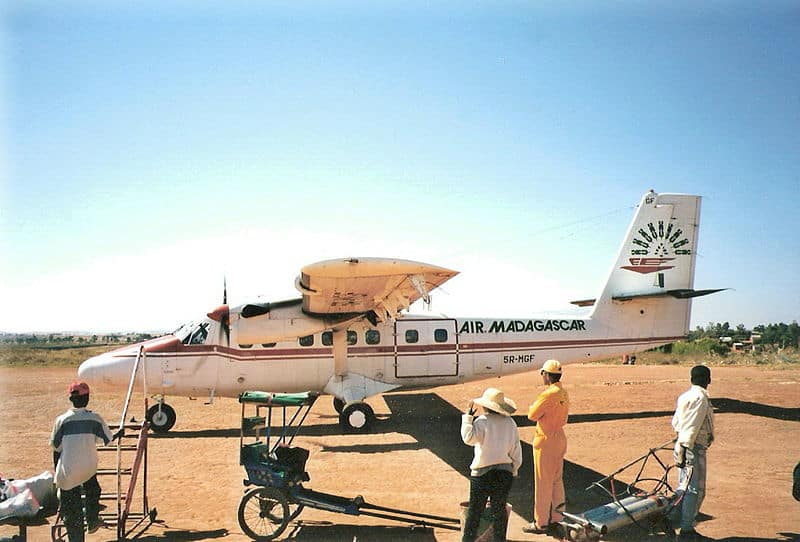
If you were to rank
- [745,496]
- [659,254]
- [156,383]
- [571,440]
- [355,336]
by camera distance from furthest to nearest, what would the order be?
[659,254], [355,336], [156,383], [571,440], [745,496]

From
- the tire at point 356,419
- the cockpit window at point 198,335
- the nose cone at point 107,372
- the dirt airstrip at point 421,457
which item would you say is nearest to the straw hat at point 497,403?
the dirt airstrip at point 421,457

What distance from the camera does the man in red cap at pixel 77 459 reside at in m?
5.37

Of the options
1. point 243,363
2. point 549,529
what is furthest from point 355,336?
point 549,529

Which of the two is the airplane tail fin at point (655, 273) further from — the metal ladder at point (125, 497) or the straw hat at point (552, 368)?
the metal ladder at point (125, 497)

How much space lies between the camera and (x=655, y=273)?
14.6 meters

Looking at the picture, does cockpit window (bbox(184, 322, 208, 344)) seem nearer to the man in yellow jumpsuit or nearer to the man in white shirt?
the man in yellow jumpsuit

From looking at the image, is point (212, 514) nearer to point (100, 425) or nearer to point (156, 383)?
point (100, 425)

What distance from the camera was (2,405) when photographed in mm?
15930

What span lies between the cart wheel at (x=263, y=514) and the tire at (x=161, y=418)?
660 centimetres

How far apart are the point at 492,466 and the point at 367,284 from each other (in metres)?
5.89

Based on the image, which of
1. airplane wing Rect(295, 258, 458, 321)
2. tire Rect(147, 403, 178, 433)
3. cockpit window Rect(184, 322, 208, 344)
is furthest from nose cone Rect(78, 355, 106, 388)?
airplane wing Rect(295, 258, 458, 321)

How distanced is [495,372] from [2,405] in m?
13.9

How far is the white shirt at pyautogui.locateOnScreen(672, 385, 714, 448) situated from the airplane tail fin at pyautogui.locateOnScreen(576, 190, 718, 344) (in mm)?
8756

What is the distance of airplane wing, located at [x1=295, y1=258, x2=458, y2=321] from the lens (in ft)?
31.1
